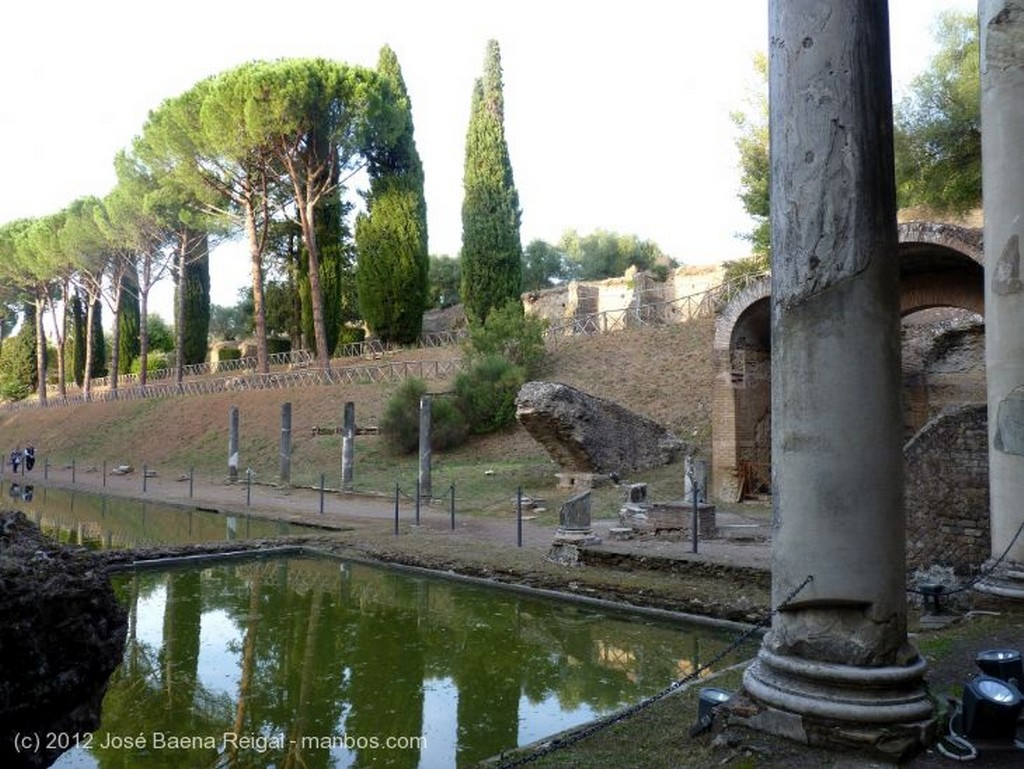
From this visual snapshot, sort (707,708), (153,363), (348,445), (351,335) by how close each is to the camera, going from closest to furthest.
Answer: (707,708)
(348,445)
(351,335)
(153,363)

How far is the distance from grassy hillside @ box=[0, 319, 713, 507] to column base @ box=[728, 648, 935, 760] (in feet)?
49.5

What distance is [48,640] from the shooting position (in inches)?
125

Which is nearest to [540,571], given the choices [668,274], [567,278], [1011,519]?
[1011,519]

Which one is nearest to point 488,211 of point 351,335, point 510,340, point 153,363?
point 510,340

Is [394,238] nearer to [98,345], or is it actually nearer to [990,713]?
[98,345]

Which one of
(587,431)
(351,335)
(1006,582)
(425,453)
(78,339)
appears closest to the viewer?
(1006,582)

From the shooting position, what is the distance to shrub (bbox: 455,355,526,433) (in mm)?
23797

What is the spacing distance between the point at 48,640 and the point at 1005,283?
17.8 ft

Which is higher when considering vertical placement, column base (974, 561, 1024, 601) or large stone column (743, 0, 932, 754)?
large stone column (743, 0, 932, 754)

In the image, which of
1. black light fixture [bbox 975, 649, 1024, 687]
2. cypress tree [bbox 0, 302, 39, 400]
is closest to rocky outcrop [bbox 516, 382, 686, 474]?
black light fixture [bbox 975, 649, 1024, 687]

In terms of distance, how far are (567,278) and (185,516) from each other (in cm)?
3603

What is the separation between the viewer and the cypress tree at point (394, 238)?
3484 centimetres

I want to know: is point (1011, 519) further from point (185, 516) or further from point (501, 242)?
point (501, 242)

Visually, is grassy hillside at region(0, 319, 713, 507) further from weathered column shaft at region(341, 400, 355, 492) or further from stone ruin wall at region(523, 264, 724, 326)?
stone ruin wall at region(523, 264, 724, 326)
